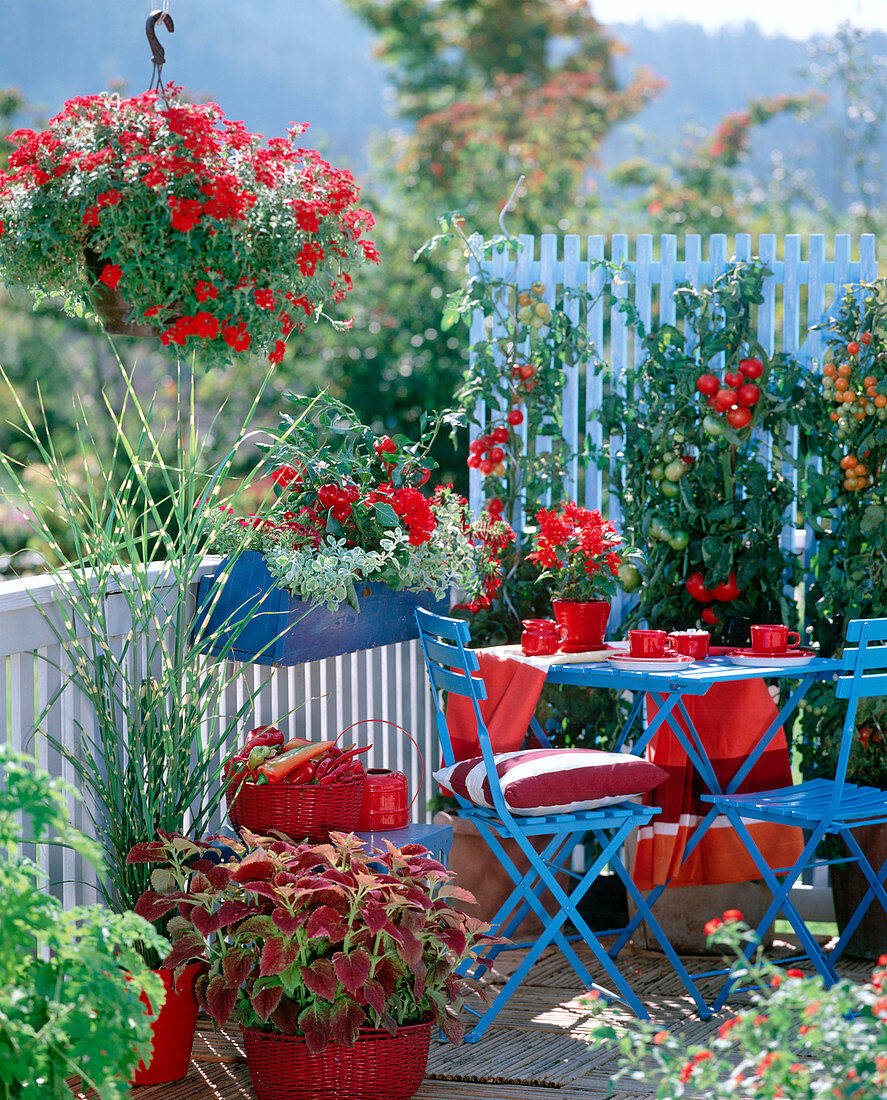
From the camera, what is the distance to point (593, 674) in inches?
136

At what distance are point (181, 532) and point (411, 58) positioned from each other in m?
11.0

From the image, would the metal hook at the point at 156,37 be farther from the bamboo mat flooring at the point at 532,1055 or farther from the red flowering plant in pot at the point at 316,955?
the bamboo mat flooring at the point at 532,1055

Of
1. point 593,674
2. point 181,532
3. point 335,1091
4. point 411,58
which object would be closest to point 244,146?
point 181,532

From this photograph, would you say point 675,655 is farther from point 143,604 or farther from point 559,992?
point 143,604

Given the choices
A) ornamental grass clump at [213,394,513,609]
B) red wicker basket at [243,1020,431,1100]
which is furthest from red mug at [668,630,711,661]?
red wicker basket at [243,1020,431,1100]

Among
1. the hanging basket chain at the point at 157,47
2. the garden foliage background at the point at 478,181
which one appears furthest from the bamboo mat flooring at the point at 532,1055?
the garden foliage background at the point at 478,181

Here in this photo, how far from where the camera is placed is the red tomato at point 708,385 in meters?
3.99

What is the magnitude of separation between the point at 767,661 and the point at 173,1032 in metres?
1.76

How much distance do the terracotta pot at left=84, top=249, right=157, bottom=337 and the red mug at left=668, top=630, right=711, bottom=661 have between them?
162cm

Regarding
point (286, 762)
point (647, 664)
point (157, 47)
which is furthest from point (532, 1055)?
point (157, 47)

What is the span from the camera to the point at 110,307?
2947mm

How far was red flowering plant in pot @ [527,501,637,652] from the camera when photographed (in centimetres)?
371

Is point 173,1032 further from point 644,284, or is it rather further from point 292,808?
point 644,284

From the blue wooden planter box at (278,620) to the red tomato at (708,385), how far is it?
3.94 feet
